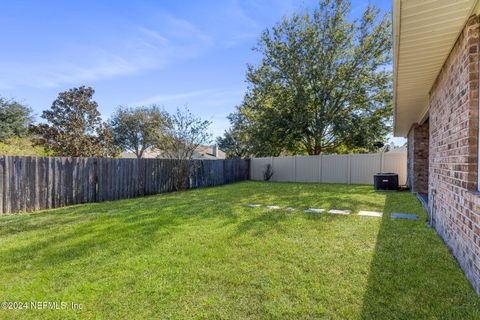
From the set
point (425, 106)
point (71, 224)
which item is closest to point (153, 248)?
point (71, 224)

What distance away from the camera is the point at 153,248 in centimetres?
345

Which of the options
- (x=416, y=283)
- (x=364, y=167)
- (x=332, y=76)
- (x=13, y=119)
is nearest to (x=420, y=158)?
(x=364, y=167)

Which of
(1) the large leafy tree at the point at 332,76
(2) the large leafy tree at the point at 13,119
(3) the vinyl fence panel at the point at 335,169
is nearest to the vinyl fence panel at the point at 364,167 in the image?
(3) the vinyl fence panel at the point at 335,169

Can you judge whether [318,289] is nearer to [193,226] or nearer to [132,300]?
[132,300]

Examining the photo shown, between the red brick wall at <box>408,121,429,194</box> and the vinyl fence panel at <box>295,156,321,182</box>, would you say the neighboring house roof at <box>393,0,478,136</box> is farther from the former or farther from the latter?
the vinyl fence panel at <box>295,156,321,182</box>

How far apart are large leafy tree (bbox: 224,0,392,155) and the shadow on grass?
37.3ft

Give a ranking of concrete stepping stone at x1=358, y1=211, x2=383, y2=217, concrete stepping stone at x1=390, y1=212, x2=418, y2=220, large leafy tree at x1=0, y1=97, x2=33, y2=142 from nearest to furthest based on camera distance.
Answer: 1. concrete stepping stone at x1=390, y1=212, x2=418, y2=220
2. concrete stepping stone at x1=358, y1=211, x2=383, y2=217
3. large leafy tree at x1=0, y1=97, x2=33, y2=142

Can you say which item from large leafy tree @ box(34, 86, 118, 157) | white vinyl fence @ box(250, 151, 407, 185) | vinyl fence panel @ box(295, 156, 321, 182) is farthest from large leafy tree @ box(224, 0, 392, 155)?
large leafy tree @ box(34, 86, 118, 157)

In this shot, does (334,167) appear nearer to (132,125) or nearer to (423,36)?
(423,36)

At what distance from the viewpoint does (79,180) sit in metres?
7.63

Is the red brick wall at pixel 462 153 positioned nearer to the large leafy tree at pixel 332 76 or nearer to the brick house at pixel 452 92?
the brick house at pixel 452 92

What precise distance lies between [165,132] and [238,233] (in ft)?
27.3

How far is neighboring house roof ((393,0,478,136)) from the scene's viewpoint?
2314mm

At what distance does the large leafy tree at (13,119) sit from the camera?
15727mm
